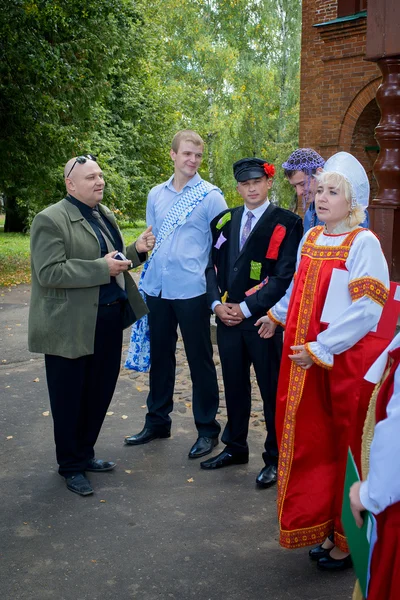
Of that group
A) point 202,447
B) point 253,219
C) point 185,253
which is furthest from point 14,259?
point 253,219

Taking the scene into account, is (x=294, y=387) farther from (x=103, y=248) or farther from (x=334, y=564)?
(x=103, y=248)

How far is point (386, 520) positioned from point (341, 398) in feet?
4.88

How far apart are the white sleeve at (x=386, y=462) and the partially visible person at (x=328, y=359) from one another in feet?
4.71

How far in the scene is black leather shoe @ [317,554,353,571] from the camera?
3.72m

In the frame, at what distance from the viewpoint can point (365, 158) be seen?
14500mm

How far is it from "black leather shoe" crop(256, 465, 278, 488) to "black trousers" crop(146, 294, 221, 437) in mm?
738

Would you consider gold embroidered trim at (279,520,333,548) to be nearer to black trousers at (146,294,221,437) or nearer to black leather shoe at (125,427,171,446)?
black trousers at (146,294,221,437)

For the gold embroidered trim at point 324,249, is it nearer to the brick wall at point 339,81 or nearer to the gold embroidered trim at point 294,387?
the gold embroidered trim at point 294,387

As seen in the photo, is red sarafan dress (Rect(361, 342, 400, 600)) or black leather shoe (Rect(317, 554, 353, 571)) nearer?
red sarafan dress (Rect(361, 342, 400, 600))

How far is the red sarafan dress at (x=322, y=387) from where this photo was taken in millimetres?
3459

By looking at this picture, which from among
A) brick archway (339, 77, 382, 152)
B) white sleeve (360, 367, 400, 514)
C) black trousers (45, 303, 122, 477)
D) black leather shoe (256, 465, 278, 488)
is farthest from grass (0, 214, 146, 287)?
white sleeve (360, 367, 400, 514)

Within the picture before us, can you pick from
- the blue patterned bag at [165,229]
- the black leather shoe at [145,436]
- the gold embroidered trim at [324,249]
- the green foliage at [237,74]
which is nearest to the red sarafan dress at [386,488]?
the gold embroidered trim at [324,249]

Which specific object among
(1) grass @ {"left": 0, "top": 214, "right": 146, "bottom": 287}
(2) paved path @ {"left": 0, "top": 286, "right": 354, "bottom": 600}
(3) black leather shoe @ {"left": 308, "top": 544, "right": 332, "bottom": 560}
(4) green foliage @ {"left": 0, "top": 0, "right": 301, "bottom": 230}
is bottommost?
(2) paved path @ {"left": 0, "top": 286, "right": 354, "bottom": 600}

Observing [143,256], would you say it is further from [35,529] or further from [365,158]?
[365,158]
